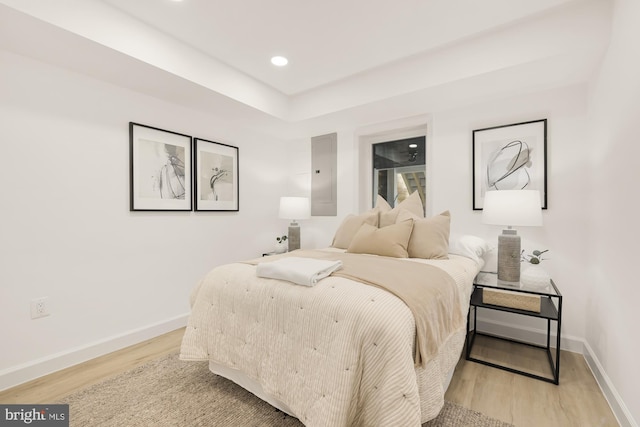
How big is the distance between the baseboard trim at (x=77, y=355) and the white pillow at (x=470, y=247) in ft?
8.91

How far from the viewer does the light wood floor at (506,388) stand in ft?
5.32

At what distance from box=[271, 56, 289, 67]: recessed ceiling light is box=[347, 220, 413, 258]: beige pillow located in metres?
1.69

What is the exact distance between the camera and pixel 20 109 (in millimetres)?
1987

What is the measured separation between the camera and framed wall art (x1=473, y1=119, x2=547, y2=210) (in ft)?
8.23

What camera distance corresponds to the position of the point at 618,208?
1.67m

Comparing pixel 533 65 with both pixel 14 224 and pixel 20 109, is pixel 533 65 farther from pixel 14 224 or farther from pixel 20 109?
pixel 14 224

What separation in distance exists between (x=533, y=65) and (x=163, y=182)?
320cm

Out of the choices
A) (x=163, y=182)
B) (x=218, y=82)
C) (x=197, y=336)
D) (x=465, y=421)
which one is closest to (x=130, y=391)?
(x=197, y=336)

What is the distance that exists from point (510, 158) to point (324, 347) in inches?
94.6

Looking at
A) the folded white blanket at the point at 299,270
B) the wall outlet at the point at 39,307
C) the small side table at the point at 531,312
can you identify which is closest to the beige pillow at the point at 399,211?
the small side table at the point at 531,312

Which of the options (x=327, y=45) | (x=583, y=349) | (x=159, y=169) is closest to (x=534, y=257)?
(x=583, y=349)

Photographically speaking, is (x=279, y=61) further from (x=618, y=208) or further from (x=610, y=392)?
(x=610, y=392)

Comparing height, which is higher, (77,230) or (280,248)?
(77,230)

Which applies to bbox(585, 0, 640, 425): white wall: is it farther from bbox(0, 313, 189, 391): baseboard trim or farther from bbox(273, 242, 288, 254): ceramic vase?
bbox(0, 313, 189, 391): baseboard trim
